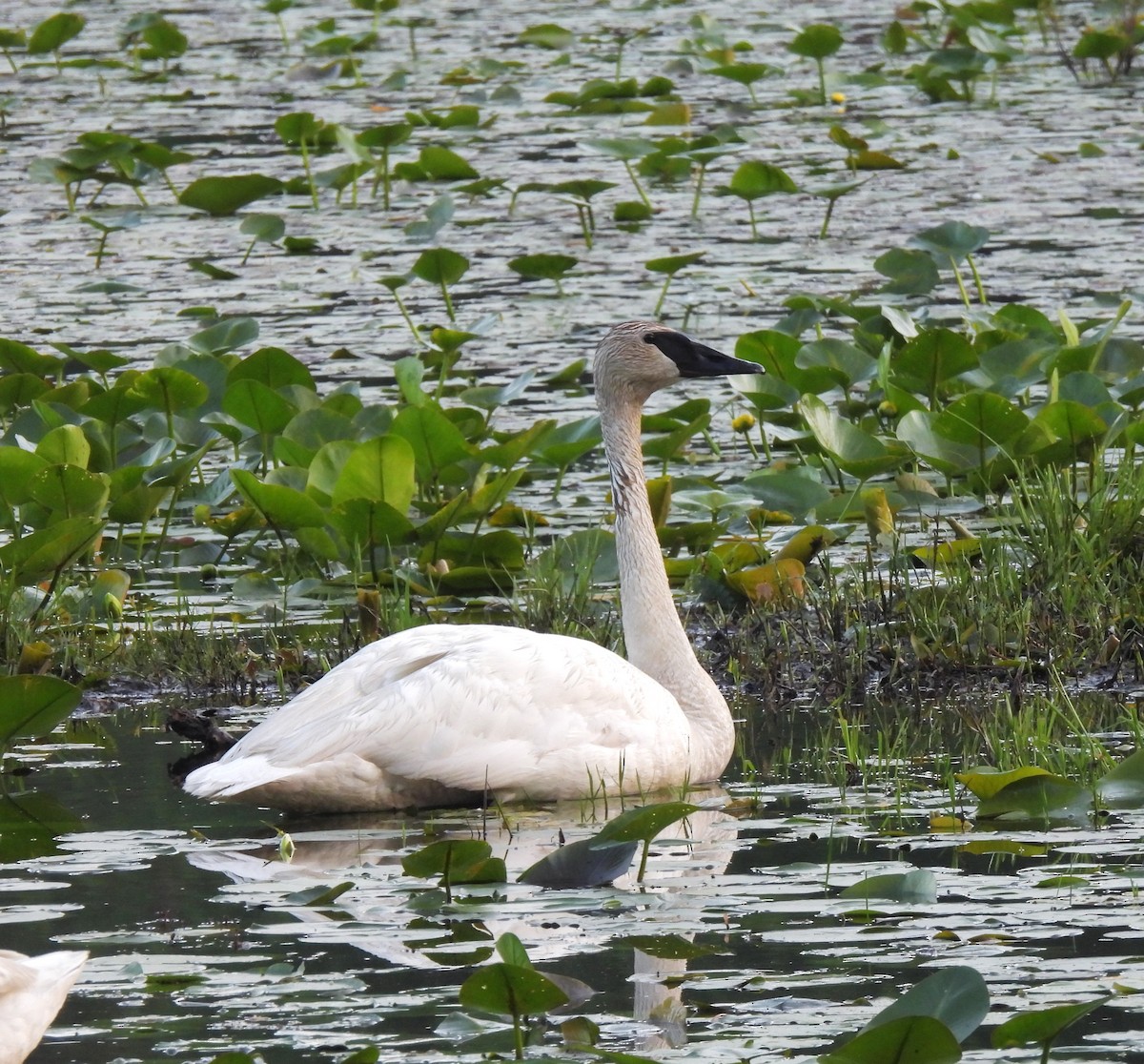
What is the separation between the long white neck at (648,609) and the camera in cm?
649

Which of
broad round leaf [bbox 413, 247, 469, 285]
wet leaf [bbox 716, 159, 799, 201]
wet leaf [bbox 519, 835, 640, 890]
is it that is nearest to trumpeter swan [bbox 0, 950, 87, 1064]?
wet leaf [bbox 519, 835, 640, 890]

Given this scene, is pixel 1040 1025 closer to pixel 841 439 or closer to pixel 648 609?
pixel 648 609

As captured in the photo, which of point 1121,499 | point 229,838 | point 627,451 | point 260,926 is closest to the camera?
point 260,926

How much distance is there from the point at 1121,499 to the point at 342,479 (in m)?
2.48

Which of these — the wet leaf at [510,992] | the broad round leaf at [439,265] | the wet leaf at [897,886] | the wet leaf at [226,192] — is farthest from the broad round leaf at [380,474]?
the wet leaf at [226,192]

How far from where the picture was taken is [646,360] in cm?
717

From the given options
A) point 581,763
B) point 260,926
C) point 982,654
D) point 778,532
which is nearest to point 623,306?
point 778,532

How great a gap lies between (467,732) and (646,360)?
5.16 ft

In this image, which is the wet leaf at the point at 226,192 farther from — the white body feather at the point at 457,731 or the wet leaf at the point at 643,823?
the wet leaf at the point at 643,823

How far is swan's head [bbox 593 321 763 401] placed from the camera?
717 centimetres

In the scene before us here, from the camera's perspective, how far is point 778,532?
8.72 m

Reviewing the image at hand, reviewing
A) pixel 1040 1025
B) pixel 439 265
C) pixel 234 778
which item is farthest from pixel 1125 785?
pixel 439 265

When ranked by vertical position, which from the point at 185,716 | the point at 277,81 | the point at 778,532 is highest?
the point at 185,716

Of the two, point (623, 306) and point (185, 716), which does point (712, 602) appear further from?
point (623, 306)
